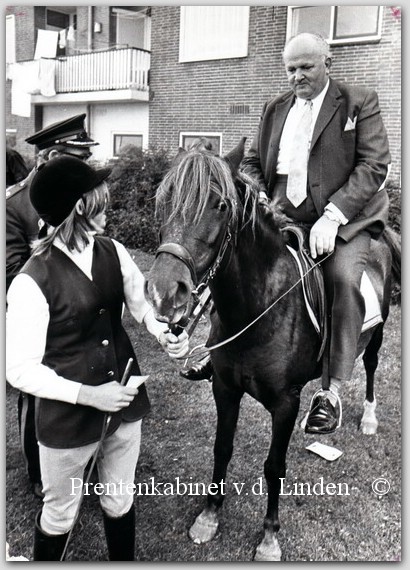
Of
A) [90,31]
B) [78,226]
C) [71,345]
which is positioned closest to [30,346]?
[71,345]

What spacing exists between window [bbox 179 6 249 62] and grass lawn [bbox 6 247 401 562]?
801 cm

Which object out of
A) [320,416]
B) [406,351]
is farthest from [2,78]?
[406,351]

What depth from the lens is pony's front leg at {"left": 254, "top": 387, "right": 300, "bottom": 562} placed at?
2934 mm

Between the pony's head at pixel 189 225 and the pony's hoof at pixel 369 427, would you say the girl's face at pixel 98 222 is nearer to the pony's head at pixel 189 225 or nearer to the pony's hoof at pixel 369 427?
the pony's head at pixel 189 225

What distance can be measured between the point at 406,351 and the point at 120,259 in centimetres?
200

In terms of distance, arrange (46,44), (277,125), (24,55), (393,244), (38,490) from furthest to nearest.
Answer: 1. (24,55)
2. (46,44)
3. (393,244)
4. (38,490)
5. (277,125)

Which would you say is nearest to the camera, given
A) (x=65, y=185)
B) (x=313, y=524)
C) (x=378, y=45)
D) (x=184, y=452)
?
(x=65, y=185)

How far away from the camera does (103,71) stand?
14.1m

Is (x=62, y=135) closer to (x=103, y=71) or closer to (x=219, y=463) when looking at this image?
(x=219, y=463)

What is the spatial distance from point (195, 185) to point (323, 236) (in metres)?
1.14

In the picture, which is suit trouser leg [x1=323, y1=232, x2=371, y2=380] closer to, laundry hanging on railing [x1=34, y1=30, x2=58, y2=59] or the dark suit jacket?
the dark suit jacket

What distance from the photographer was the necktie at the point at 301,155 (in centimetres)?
314

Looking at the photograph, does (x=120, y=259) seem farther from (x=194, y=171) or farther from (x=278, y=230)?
(x=278, y=230)

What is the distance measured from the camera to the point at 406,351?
3.26 meters
